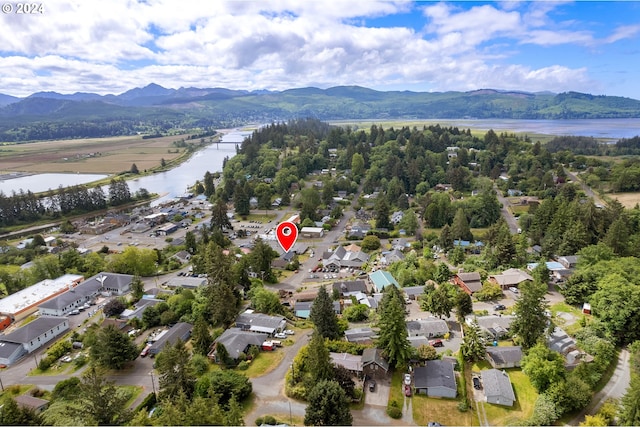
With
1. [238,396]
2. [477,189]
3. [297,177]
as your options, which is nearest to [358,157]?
[297,177]

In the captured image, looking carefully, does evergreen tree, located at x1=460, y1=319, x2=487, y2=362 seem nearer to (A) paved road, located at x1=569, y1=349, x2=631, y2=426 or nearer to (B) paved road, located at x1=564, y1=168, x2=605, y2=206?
(A) paved road, located at x1=569, y1=349, x2=631, y2=426

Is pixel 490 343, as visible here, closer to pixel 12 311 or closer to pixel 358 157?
pixel 12 311

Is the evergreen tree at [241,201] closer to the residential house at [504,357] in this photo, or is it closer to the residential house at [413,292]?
the residential house at [413,292]

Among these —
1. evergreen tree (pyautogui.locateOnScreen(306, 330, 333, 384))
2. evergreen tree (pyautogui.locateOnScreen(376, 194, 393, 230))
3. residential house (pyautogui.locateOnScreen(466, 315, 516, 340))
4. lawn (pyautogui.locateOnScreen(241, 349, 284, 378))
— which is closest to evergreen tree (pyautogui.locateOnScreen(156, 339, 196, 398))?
lawn (pyautogui.locateOnScreen(241, 349, 284, 378))

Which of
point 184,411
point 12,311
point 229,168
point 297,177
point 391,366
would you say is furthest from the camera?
point 229,168

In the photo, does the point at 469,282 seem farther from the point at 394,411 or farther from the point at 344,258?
the point at 394,411

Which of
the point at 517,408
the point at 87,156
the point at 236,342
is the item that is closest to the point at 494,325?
the point at 517,408
